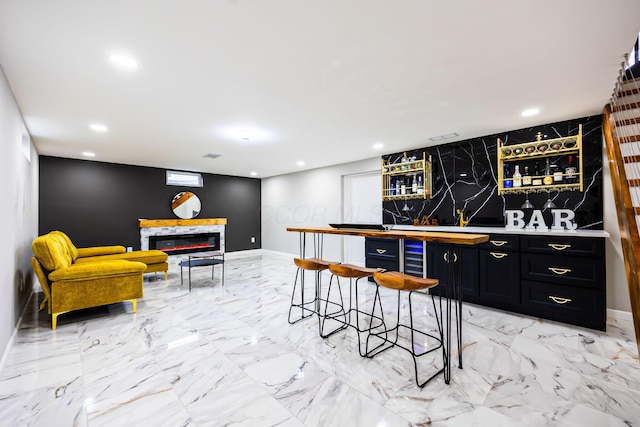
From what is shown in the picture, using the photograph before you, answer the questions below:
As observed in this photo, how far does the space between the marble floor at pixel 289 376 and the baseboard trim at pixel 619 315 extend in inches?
6.3

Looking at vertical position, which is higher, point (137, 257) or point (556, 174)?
point (556, 174)

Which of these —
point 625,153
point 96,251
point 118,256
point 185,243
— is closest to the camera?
point 625,153

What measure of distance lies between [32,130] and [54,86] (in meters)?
1.94

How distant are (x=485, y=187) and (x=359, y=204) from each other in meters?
2.49

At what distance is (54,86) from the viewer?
102 inches

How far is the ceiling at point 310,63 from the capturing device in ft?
5.47

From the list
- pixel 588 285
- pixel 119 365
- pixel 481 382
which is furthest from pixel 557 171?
pixel 119 365

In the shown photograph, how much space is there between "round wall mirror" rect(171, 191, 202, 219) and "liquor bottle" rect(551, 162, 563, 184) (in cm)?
718

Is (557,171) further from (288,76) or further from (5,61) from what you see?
(5,61)

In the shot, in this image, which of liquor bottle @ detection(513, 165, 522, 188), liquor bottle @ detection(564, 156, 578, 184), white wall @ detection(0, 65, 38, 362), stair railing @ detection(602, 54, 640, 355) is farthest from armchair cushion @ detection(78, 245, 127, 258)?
liquor bottle @ detection(564, 156, 578, 184)

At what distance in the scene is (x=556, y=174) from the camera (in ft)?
11.6

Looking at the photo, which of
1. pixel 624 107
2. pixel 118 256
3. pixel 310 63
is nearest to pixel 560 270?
pixel 624 107

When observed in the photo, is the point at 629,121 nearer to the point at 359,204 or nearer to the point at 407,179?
the point at 407,179

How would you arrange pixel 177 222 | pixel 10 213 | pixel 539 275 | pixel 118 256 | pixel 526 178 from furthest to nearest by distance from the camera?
pixel 177 222 → pixel 118 256 → pixel 526 178 → pixel 539 275 → pixel 10 213
